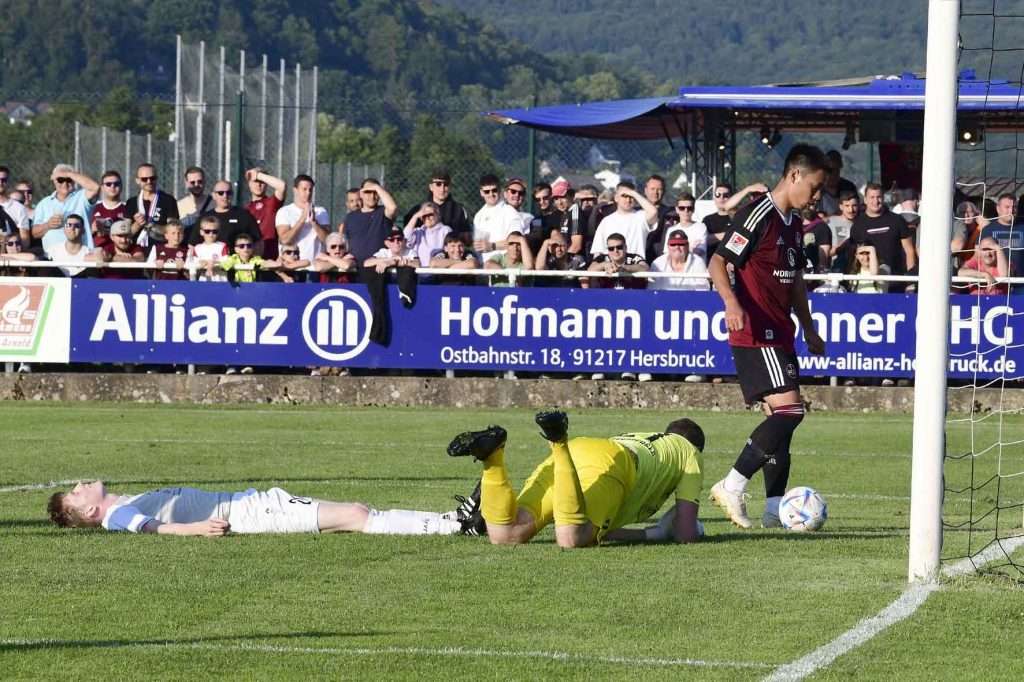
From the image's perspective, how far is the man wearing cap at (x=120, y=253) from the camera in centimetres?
2114

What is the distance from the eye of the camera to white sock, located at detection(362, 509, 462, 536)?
9898 mm

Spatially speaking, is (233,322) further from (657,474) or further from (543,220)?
(657,474)

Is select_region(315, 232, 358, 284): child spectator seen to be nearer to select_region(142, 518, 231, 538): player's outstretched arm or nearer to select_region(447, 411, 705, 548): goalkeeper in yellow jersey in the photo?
select_region(142, 518, 231, 538): player's outstretched arm

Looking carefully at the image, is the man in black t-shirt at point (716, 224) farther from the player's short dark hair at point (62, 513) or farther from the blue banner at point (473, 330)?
the player's short dark hair at point (62, 513)

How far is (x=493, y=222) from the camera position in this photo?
21.7 meters

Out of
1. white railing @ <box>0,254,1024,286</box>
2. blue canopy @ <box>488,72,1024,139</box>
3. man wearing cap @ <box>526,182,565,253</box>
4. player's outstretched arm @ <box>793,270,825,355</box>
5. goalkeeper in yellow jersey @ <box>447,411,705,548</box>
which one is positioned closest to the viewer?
goalkeeper in yellow jersey @ <box>447,411,705,548</box>

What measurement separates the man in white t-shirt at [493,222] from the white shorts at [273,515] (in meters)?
11.6

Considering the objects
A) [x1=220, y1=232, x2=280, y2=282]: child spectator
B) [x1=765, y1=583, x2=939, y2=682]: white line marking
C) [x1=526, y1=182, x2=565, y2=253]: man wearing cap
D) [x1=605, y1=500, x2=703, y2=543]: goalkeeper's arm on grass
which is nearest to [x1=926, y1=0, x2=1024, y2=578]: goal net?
[x1=765, y1=583, x2=939, y2=682]: white line marking

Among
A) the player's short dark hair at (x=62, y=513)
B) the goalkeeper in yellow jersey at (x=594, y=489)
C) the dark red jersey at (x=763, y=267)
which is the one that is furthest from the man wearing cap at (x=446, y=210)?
the goalkeeper in yellow jersey at (x=594, y=489)

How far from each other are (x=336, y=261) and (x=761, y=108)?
8666mm

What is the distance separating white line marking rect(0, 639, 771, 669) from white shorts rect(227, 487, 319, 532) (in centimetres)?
308

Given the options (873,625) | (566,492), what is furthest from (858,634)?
(566,492)

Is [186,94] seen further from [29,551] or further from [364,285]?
[29,551]

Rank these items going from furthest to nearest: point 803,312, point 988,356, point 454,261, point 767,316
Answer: point 454,261 → point 988,356 → point 803,312 → point 767,316
